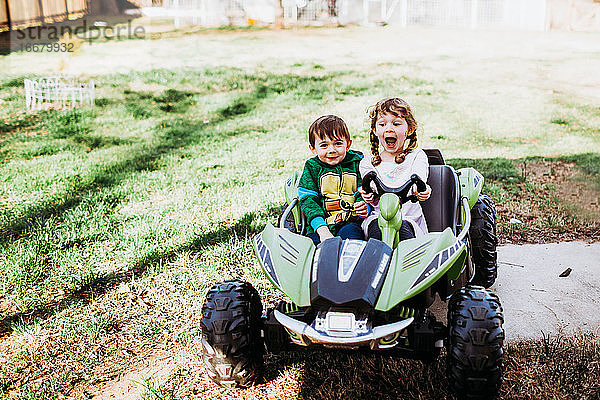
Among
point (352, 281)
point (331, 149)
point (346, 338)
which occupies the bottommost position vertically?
point (346, 338)

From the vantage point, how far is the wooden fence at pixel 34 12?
15.0m

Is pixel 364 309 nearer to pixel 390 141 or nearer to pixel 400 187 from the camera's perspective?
pixel 400 187

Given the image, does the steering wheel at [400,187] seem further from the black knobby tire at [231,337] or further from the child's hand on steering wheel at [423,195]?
the black knobby tire at [231,337]

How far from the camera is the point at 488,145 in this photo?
284 inches

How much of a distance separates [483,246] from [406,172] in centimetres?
73

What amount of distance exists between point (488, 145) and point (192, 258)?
14.6 feet

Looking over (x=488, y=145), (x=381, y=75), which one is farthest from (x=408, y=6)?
(x=488, y=145)

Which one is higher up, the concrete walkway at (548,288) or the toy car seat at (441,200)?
the toy car seat at (441,200)

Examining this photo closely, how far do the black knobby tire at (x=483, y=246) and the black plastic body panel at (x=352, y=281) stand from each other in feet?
3.75

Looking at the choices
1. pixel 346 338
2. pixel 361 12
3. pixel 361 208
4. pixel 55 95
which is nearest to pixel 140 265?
pixel 361 208

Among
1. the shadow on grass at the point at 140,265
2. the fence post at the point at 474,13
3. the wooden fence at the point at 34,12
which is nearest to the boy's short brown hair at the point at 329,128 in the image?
the shadow on grass at the point at 140,265

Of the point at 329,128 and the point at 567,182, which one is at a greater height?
the point at 329,128

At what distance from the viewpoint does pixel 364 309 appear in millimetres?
2340

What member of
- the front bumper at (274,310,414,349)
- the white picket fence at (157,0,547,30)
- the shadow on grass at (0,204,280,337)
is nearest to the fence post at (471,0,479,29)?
the white picket fence at (157,0,547,30)
